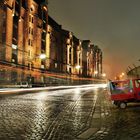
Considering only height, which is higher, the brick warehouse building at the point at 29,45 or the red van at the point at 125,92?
the brick warehouse building at the point at 29,45

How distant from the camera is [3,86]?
160ft

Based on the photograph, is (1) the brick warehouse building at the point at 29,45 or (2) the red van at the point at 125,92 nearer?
(2) the red van at the point at 125,92

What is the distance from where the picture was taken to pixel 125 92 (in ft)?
50.5

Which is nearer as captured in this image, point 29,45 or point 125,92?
point 125,92

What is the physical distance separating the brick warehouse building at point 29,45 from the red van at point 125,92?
1385 inches

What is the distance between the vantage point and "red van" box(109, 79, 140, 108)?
15.3m

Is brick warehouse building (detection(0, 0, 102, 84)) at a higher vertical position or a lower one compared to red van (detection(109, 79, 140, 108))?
higher

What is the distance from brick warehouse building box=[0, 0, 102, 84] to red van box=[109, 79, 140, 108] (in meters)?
35.2

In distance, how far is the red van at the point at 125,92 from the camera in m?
15.3

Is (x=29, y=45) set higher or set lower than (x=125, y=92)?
higher

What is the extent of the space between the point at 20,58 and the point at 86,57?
88475mm

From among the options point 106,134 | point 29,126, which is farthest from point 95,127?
point 29,126

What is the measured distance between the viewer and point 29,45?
227ft

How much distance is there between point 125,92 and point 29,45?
55.9 meters
